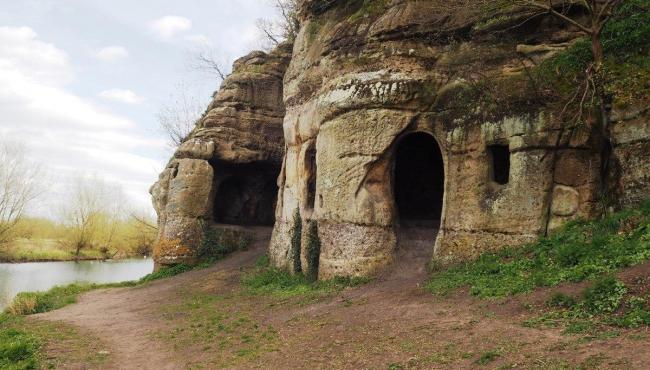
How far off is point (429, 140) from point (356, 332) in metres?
10.7

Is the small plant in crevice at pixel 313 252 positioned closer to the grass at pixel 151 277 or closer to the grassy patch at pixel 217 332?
the grassy patch at pixel 217 332

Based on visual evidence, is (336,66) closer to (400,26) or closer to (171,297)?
(400,26)

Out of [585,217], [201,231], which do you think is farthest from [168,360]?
[201,231]

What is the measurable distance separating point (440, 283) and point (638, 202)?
13.9ft

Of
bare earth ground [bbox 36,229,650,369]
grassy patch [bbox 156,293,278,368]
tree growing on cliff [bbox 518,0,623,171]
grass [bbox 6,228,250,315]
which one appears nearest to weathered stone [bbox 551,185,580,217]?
tree growing on cliff [bbox 518,0,623,171]

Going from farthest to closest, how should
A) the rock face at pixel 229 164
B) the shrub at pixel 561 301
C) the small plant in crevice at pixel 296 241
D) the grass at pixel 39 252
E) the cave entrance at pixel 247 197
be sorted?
1. the grass at pixel 39 252
2. the cave entrance at pixel 247 197
3. the rock face at pixel 229 164
4. the small plant in crevice at pixel 296 241
5. the shrub at pixel 561 301

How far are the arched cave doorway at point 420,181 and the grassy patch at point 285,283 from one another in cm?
507

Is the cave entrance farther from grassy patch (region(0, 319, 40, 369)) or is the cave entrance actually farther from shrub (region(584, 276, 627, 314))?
shrub (region(584, 276, 627, 314))

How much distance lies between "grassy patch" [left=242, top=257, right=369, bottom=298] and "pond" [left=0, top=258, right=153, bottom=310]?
1084 centimetres

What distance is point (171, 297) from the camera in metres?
17.0

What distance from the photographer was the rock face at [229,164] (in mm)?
22750

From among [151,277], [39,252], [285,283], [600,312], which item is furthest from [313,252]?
[39,252]

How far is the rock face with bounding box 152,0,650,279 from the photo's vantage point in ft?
38.3

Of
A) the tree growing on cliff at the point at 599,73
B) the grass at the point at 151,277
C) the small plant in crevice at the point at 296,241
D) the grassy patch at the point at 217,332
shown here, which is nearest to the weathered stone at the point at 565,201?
the tree growing on cliff at the point at 599,73
